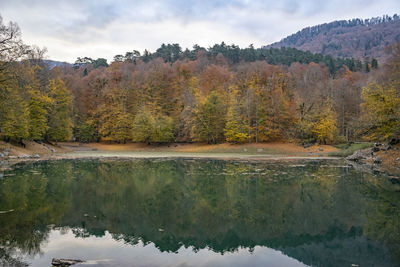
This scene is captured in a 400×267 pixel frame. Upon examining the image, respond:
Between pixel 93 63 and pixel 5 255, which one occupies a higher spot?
pixel 93 63

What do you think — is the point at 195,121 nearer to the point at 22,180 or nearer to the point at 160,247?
the point at 22,180

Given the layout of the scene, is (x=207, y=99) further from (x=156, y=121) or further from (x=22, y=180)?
(x=22, y=180)

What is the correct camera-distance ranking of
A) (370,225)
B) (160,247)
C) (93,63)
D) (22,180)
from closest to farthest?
(160,247)
(370,225)
(22,180)
(93,63)

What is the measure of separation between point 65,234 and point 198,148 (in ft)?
174

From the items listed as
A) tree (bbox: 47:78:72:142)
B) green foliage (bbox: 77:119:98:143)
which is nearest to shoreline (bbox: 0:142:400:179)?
tree (bbox: 47:78:72:142)

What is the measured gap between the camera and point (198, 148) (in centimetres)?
6278

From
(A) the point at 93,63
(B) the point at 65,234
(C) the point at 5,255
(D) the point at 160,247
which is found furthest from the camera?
(A) the point at 93,63

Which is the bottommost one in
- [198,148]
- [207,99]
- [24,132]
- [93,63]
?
[198,148]

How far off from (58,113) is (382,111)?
159 ft

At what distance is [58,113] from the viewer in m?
57.0

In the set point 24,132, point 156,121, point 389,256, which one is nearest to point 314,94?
point 156,121

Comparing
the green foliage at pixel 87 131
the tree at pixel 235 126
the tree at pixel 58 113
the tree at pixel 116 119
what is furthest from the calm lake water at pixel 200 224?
the green foliage at pixel 87 131

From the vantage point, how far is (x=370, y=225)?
1123cm

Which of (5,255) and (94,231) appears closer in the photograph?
(5,255)
